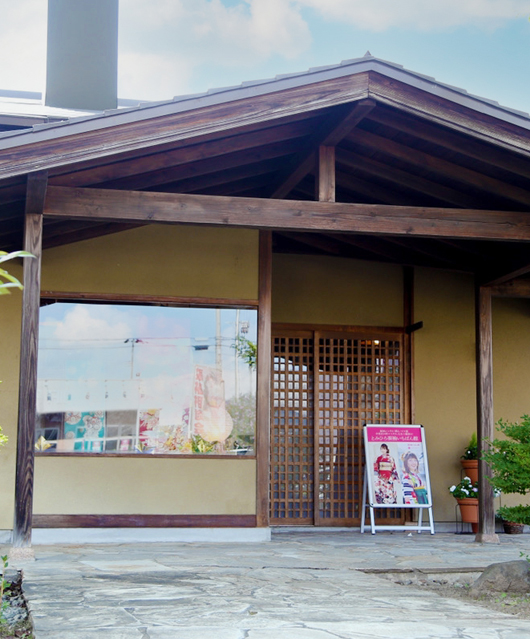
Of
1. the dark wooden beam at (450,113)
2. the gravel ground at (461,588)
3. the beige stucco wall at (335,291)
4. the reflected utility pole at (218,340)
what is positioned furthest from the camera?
the beige stucco wall at (335,291)

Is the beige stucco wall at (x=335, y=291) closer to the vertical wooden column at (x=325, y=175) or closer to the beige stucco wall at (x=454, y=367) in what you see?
the beige stucco wall at (x=454, y=367)

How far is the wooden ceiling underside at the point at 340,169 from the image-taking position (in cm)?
599

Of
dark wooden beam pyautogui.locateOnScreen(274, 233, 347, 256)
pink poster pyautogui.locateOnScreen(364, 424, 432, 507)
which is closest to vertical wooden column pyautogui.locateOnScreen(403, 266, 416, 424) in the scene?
pink poster pyautogui.locateOnScreen(364, 424, 432, 507)

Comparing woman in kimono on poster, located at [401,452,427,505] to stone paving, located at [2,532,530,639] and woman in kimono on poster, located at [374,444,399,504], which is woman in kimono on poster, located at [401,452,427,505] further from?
stone paving, located at [2,532,530,639]

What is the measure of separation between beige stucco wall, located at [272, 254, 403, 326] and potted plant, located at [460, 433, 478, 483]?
5.39ft

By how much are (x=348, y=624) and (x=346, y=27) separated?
4885 cm

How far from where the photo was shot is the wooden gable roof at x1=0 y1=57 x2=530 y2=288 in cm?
537

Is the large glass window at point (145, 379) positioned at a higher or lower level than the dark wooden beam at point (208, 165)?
lower

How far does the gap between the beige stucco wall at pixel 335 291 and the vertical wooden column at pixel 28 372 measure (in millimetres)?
3815

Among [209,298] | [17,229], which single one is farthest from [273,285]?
[17,229]

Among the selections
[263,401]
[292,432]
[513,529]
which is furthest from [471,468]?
[263,401]

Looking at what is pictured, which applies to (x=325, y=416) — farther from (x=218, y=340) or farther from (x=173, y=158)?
(x=173, y=158)

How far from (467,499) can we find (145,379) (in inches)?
155

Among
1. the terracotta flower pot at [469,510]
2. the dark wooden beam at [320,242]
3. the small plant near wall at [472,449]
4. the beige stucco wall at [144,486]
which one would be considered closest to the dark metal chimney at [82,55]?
the dark wooden beam at [320,242]
